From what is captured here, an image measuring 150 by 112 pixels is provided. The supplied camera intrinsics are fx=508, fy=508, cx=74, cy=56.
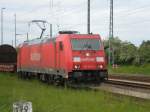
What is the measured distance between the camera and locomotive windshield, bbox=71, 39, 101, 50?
85.8 feet

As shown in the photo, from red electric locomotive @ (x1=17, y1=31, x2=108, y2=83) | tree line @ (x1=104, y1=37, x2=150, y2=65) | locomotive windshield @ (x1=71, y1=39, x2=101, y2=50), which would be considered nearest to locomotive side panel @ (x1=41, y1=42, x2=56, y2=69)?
red electric locomotive @ (x1=17, y1=31, x2=108, y2=83)

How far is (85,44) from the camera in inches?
1038

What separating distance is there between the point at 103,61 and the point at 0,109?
11.8 metres

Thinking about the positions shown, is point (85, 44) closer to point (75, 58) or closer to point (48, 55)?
point (75, 58)

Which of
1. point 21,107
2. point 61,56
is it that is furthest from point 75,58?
point 21,107

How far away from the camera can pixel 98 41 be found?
26719 mm

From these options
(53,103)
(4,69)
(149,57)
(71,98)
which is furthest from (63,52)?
(149,57)

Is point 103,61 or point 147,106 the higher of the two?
point 103,61

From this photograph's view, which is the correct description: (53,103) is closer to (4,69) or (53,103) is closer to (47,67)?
(47,67)

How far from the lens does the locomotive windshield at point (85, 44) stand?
85.8 ft

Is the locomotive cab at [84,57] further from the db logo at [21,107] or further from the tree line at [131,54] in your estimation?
the tree line at [131,54]

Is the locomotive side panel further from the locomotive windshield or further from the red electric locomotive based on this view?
the locomotive windshield

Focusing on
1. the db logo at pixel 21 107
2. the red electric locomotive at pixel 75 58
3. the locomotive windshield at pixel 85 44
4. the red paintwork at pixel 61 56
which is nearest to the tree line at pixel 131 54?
the red paintwork at pixel 61 56

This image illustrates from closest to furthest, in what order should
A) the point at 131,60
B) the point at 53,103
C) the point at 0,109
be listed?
the point at 0,109, the point at 53,103, the point at 131,60
